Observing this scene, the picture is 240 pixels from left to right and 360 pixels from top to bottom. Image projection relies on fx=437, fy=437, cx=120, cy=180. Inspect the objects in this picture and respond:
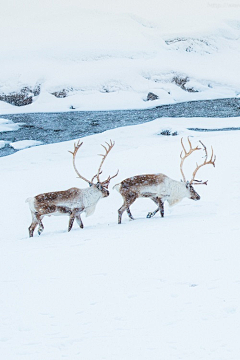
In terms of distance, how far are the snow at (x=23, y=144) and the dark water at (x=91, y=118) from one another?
1.63ft

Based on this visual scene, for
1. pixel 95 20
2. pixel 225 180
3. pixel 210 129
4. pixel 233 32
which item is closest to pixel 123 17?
pixel 95 20

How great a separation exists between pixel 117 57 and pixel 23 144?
57.4 ft

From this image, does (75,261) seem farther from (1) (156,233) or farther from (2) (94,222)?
(2) (94,222)

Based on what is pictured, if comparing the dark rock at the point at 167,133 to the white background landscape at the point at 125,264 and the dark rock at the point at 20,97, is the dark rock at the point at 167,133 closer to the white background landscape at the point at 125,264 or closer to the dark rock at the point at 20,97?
the white background landscape at the point at 125,264

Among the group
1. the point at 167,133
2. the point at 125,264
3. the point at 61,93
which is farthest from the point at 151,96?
the point at 125,264

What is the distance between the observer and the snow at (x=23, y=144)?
799 inches

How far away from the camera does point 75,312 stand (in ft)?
14.1

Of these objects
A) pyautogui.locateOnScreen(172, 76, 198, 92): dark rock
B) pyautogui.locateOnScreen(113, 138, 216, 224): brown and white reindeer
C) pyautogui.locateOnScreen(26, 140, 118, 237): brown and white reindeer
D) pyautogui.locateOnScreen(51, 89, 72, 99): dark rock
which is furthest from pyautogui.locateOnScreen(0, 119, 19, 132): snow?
pyautogui.locateOnScreen(113, 138, 216, 224): brown and white reindeer

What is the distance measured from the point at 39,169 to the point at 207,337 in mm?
12170

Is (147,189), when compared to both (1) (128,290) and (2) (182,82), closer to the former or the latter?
(1) (128,290)

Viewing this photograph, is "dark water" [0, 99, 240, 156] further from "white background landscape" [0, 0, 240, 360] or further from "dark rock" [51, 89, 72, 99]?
"dark rock" [51, 89, 72, 99]

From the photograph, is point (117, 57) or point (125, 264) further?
point (117, 57)

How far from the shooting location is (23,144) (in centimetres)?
2075

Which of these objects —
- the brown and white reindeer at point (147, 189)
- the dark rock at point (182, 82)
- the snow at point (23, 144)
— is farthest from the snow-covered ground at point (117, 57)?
the brown and white reindeer at point (147, 189)
